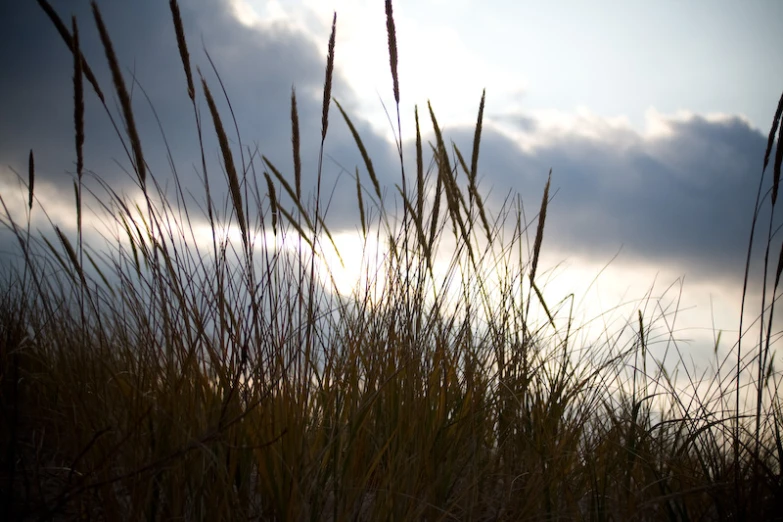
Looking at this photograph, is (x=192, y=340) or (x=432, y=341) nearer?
(x=192, y=340)

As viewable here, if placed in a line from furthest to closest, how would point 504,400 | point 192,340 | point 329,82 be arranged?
1. point 504,400
2. point 329,82
3. point 192,340

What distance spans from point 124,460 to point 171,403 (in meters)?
0.14

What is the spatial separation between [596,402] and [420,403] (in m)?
0.71

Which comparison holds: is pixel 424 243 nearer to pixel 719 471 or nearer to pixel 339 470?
pixel 339 470

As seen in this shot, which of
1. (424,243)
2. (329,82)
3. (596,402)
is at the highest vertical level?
(329,82)

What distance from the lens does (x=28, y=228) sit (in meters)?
1.88

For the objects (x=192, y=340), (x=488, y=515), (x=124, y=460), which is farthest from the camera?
(x=488, y=515)

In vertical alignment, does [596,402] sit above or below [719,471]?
above

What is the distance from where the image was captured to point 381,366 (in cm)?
170

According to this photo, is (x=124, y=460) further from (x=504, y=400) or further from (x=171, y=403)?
(x=504, y=400)

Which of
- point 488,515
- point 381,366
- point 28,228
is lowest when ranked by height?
point 488,515

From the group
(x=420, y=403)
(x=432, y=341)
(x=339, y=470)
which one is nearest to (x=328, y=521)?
(x=339, y=470)

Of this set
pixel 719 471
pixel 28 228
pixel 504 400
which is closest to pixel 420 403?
pixel 504 400

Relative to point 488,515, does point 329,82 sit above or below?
above
